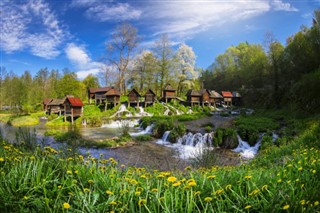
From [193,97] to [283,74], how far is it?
15.3 metres

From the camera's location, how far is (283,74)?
3666 centimetres

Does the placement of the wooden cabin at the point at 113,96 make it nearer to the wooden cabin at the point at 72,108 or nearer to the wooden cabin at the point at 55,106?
the wooden cabin at the point at 72,108

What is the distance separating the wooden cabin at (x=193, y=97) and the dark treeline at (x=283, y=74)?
11460 millimetres

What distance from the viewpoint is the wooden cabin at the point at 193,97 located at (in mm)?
42881

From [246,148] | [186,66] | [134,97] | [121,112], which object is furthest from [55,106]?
[246,148]

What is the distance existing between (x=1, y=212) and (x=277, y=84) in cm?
3965

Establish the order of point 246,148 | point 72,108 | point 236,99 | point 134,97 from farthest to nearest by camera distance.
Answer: point 236,99, point 134,97, point 72,108, point 246,148

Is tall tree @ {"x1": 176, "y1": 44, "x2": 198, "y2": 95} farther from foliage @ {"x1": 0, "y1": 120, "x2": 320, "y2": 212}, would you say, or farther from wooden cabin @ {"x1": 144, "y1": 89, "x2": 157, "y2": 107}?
foliage @ {"x1": 0, "y1": 120, "x2": 320, "y2": 212}

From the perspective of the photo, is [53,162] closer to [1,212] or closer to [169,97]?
[1,212]

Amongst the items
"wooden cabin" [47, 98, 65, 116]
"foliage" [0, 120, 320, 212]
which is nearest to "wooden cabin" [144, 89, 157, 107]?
"wooden cabin" [47, 98, 65, 116]

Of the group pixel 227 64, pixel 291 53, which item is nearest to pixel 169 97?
pixel 291 53

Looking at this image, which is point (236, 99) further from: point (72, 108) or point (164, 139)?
point (164, 139)

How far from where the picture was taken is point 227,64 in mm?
68312

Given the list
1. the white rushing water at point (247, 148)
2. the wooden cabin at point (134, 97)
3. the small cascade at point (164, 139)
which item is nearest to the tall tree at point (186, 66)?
the wooden cabin at point (134, 97)
